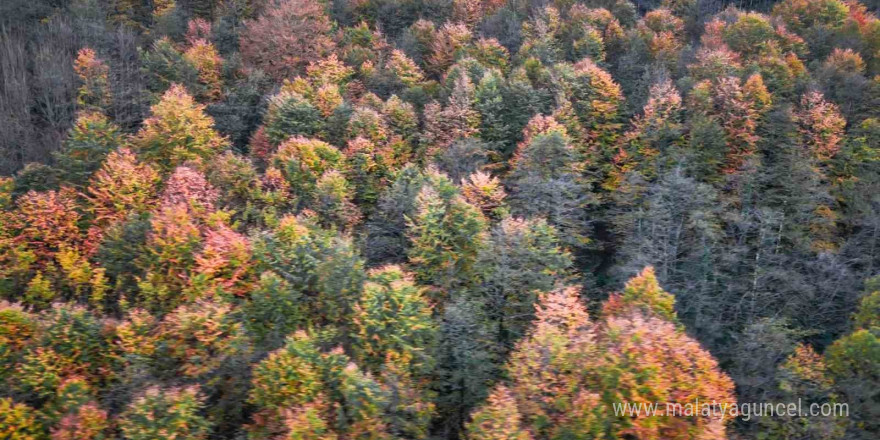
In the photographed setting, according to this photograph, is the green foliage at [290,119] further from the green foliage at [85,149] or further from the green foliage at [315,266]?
the green foliage at [315,266]

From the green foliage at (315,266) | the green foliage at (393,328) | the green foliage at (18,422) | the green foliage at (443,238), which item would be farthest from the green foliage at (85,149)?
the green foliage at (393,328)

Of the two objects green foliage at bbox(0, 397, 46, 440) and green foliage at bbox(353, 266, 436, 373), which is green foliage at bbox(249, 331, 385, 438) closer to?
green foliage at bbox(353, 266, 436, 373)

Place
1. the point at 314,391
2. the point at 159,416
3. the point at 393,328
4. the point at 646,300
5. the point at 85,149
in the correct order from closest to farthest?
the point at 159,416, the point at 314,391, the point at 393,328, the point at 646,300, the point at 85,149

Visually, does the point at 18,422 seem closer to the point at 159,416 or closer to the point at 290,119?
the point at 159,416

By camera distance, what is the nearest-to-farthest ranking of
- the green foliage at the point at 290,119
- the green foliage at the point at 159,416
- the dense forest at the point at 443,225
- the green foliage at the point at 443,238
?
the green foliage at the point at 159,416, the dense forest at the point at 443,225, the green foliage at the point at 443,238, the green foliage at the point at 290,119

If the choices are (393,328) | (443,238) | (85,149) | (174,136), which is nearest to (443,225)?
(443,238)

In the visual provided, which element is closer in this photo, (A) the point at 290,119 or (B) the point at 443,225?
(B) the point at 443,225

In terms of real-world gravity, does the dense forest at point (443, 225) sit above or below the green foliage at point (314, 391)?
above

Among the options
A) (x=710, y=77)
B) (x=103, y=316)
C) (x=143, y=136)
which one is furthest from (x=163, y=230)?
(x=710, y=77)

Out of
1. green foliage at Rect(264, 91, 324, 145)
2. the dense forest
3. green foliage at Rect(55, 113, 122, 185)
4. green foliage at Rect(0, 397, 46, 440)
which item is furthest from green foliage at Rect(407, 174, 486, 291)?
green foliage at Rect(55, 113, 122, 185)
